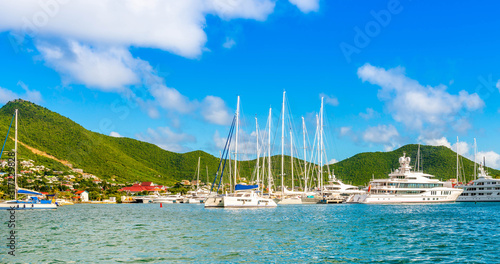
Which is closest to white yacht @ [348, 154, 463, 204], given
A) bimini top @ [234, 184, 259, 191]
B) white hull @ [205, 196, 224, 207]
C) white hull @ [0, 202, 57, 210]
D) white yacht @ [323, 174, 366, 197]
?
white yacht @ [323, 174, 366, 197]

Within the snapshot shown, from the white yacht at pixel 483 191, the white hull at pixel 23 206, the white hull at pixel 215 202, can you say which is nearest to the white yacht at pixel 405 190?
the white yacht at pixel 483 191

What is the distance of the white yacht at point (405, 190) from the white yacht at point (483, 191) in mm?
14868

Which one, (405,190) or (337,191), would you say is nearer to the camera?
(405,190)

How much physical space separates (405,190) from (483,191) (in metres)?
27.7

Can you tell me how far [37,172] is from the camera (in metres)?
128

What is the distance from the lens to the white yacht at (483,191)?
97750mm

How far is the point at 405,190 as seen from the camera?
85.9 metres

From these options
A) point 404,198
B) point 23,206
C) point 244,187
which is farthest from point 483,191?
point 23,206

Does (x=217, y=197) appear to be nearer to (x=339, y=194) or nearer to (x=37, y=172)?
(x=339, y=194)

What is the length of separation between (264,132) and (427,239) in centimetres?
5310

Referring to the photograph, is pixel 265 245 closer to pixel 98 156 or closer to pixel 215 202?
pixel 215 202

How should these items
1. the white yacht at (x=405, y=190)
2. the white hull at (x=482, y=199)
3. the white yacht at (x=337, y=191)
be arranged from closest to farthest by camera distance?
1. the white yacht at (x=405, y=190)
2. the white yacht at (x=337, y=191)
3. the white hull at (x=482, y=199)

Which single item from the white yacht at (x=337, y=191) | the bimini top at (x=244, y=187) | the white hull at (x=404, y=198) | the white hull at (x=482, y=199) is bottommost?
the white hull at (x=482, y=199)

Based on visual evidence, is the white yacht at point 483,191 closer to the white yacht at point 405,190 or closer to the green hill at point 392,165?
the white yacht at point 405,190
